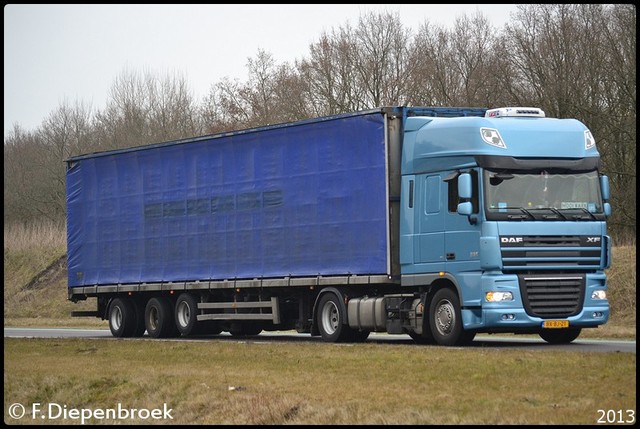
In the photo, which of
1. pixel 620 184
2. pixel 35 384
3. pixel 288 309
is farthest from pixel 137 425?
pixel 620 184

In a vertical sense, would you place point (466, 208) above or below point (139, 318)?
above

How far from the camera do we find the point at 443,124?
2398 centimetres

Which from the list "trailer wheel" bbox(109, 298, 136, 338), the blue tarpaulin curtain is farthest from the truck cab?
"trailer wheel" bbox(109, 298, 136, 338)

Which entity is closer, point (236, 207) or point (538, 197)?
point (538, 197)

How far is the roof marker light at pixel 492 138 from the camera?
23106mm

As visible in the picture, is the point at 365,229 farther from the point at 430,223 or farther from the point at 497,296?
the point at 497,296

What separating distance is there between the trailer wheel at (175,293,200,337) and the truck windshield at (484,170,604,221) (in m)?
10.3

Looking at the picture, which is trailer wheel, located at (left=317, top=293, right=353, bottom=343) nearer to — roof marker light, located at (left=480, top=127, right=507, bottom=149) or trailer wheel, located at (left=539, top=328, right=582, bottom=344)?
trailer wheel, located at (left=539, top=328, right=582, bottom=344)

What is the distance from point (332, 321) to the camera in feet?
88.2

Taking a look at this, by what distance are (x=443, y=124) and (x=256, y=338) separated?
29.0 feet

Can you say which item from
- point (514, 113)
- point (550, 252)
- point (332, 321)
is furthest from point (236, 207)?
point (550, 252)

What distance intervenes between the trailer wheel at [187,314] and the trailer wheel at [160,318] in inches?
11.3

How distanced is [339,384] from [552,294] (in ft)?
22.2

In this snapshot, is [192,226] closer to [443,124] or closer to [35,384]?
[443,124]
